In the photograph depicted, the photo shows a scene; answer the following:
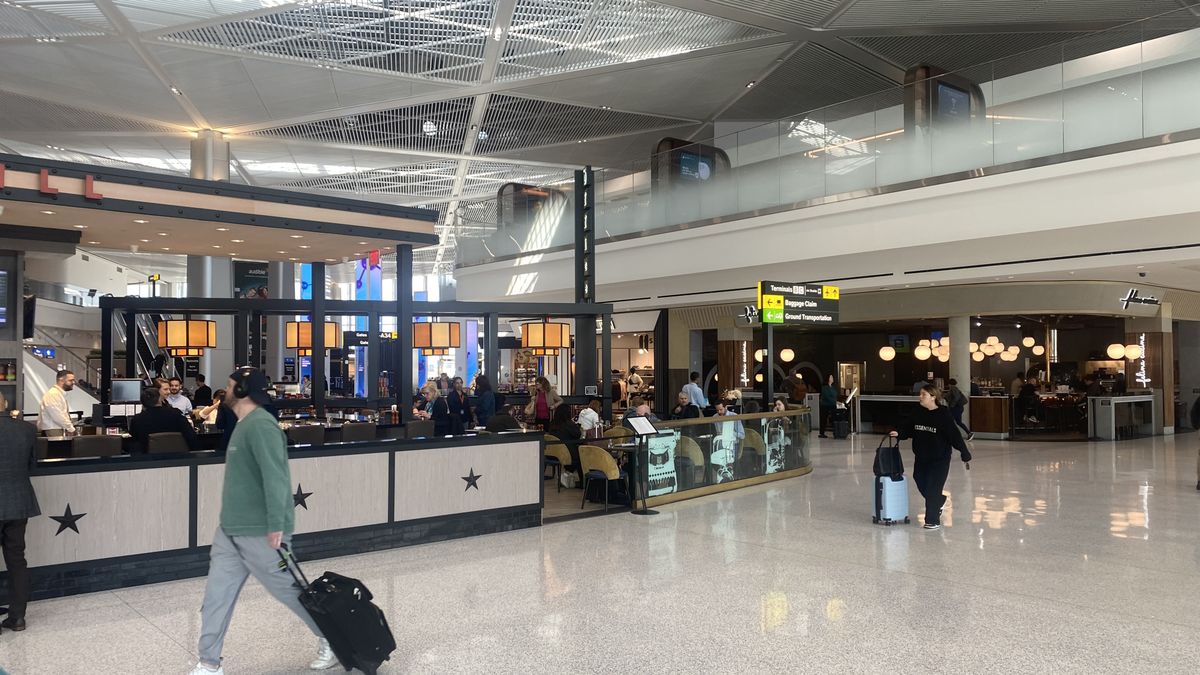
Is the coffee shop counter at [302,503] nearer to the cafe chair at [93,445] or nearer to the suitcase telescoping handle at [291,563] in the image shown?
the cafe chair at [93,445]

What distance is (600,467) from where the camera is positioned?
362 inches

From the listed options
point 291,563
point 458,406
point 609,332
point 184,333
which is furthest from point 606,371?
point 291,563

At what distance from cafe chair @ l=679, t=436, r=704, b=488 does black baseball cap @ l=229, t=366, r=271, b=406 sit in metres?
6.29

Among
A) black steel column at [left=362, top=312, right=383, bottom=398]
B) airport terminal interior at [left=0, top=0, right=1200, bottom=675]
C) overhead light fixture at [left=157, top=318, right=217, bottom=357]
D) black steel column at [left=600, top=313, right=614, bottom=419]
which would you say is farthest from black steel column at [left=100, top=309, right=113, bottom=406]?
black steel column at [left=600, top=313, right=614, bottom=419]

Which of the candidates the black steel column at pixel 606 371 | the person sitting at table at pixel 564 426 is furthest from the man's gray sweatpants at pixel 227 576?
the black steel column at pixel 606 371

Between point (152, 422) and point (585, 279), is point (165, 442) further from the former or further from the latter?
point (585, 279)

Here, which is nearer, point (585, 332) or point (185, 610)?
Answer: point (185, 610)

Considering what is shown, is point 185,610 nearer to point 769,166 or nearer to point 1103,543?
point 1103,543

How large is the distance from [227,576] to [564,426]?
6486 mm

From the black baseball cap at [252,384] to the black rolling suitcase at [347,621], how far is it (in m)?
0.76

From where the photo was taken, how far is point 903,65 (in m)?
16.0

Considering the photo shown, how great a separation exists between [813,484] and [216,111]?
451 inches

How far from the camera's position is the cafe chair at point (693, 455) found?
10016mm

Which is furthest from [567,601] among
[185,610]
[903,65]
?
[903,65]
